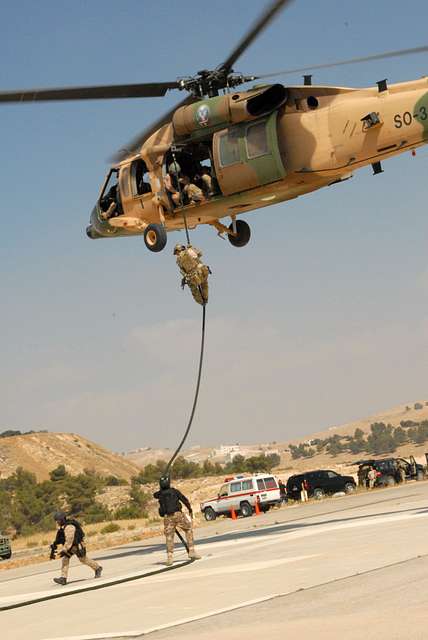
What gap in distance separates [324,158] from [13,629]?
1134 cm

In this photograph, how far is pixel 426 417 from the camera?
536 ft

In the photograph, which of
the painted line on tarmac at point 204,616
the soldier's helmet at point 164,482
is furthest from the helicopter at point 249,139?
the painted line on tarmac at point 204,616

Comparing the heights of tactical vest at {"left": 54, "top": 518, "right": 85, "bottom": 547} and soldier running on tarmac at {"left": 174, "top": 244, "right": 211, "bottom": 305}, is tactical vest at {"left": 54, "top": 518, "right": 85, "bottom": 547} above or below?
below

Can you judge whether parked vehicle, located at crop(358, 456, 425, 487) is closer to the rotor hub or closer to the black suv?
the black suv

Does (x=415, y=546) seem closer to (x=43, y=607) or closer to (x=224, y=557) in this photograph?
(x=224, y=557)

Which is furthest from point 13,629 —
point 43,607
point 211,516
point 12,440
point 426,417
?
point 426,417

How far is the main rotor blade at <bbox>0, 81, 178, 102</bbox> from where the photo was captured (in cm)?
1853

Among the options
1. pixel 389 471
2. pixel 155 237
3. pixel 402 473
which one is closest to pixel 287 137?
pixel 155 237

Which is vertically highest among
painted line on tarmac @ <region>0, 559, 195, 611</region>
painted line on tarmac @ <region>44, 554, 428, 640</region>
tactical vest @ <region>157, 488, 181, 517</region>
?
tactical vest @ <region>157, 488, 181, 517</region>

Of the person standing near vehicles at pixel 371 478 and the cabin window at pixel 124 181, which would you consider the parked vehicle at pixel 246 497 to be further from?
the cabin window at pixel 124 181

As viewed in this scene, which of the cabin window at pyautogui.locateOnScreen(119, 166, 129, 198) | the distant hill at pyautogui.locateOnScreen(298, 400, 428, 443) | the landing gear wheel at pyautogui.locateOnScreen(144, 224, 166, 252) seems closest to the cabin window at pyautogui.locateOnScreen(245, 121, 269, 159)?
the landing gear wheel at pyautogui.locateOnScreen(144, 224, 166, 252)

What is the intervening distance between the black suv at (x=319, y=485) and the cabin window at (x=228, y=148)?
25385 millimetres

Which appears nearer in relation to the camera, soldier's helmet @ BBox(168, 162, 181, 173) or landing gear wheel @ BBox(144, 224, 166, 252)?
landing gear wheel @ BBox(144, 224, 166, 252)

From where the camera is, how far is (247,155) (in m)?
19.7
